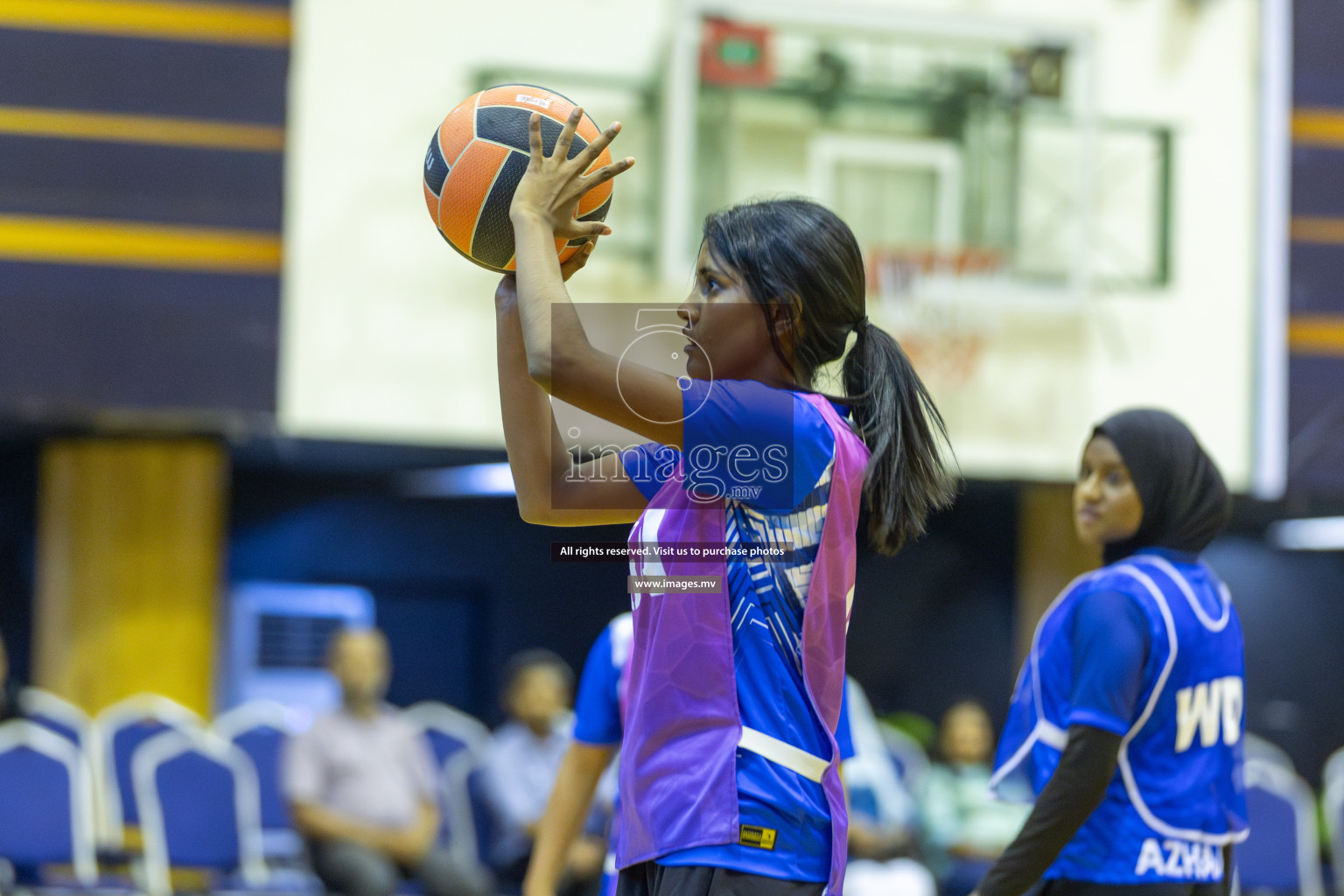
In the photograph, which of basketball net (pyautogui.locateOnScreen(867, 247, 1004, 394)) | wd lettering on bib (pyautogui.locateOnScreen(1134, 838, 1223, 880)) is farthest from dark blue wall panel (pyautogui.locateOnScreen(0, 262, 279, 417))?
wd lettering on bib (pyautogui.locateOnScreen(1134, 838, 1223, 880))

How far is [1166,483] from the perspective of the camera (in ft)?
8.59

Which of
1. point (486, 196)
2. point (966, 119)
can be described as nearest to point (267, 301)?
point (966, 119)

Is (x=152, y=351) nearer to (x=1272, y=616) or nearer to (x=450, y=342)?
(x=450, y=342)

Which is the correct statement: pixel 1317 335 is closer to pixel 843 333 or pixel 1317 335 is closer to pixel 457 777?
pixel 457 777

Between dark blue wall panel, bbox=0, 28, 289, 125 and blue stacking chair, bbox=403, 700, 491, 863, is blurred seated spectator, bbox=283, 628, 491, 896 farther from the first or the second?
dark blue wall panel, bbox=0, 28, 289, 125

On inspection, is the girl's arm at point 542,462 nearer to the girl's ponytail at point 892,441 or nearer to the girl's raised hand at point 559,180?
the girl's raised hand at point 559,180

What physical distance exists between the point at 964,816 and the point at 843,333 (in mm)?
5906

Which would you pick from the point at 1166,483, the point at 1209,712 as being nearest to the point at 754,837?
the point at 1209,712

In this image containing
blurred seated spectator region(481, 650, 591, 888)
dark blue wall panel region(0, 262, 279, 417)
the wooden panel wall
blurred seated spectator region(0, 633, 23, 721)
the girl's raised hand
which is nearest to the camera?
the girl's raised hand

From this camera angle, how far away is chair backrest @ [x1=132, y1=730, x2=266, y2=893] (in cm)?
593

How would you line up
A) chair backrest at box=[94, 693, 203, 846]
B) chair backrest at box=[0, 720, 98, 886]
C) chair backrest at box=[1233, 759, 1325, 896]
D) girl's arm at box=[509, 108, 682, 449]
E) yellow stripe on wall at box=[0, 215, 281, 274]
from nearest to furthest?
girl's arm at box=[509, 108, 682, 449]
chair backrest at box=[0, 720, 98, 886]
chair backrest at box=[94, 693, 203, 846]
chair backrest at box=[1233, 759, 1325, 896]
yellow stripe on wall at box=[0, 215, 281, 274]

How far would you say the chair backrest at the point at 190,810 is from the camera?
5.93m

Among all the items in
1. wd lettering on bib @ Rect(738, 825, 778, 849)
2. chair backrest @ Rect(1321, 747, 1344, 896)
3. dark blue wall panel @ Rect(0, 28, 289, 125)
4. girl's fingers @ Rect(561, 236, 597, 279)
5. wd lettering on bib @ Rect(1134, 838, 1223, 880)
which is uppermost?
dark blue wall panel @ Rect(0, 28, 289, 125)

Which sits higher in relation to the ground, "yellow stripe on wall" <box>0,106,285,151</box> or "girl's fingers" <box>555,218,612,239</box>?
"yellow stripe on wall" <box>0,106,285,151</box>
